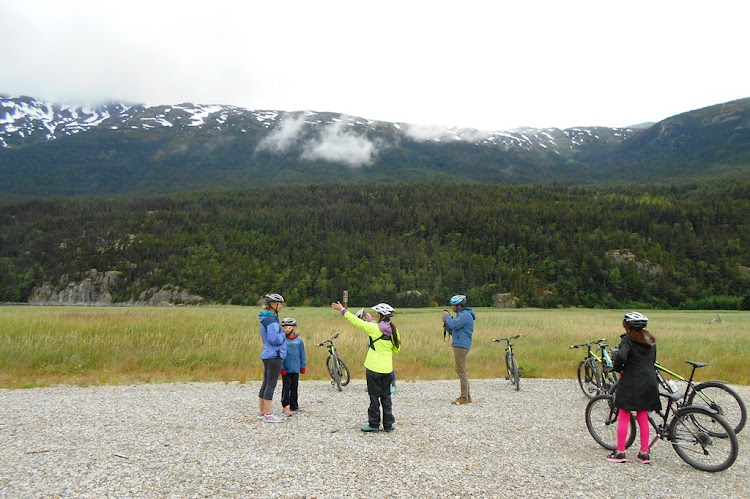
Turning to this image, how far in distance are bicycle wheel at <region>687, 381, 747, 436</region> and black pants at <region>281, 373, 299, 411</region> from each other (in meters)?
7.76

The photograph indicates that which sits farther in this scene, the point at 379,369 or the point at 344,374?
the point at 344,374

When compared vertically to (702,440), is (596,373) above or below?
below

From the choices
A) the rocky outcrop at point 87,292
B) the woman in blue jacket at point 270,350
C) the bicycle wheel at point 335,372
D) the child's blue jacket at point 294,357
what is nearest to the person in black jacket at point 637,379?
the woman in blue jacket at point 270,350

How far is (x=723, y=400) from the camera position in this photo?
883cm

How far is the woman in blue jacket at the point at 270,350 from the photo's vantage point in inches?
371

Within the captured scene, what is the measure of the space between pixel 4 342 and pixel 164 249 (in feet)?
375

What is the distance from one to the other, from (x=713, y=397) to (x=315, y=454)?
25.1 ft

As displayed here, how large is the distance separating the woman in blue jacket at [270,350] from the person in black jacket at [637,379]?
6.11 meters

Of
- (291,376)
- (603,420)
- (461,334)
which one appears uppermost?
(461,334)

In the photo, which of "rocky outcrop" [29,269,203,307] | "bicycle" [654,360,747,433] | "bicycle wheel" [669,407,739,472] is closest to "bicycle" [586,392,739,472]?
"bicycle wheel" [669,407,739,472]

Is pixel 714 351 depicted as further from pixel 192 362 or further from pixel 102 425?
pixel 102 425

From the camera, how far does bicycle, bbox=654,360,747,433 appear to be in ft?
27.4

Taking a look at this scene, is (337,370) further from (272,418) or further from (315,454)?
(315,454)

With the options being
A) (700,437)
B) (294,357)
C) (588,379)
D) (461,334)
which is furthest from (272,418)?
(588,379)
